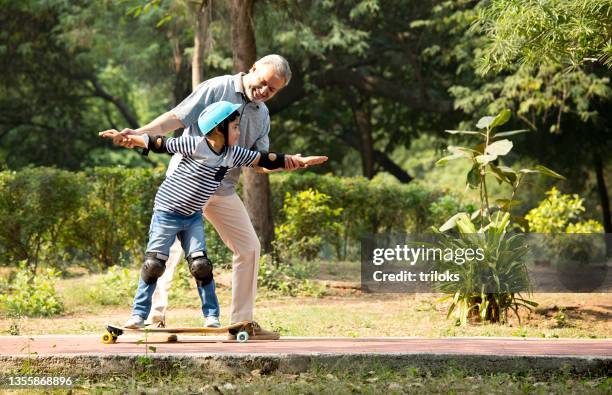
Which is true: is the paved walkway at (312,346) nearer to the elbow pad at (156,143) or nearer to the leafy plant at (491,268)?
the elbow pad at (156,143)

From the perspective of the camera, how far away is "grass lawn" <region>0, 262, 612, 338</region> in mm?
9031

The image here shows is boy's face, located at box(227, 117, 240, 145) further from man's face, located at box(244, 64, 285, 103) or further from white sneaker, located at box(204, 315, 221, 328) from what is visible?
white sneaker, located at box(204, 315, 221, 328)

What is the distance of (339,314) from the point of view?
10.6 meters

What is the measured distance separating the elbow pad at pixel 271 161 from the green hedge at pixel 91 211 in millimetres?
7096

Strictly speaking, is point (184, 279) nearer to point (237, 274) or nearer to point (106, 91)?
point (237, 274)

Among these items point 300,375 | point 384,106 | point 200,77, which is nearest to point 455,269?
point 300,375

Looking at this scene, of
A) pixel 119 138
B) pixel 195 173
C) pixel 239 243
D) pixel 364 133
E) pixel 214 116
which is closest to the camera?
pixel 119 138

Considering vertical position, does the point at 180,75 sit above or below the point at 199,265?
above

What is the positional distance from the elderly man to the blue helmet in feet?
0.86

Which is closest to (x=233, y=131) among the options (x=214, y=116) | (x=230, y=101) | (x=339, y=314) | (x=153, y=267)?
(x=214, y=116)

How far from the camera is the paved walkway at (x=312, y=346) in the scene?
6266 millimetres

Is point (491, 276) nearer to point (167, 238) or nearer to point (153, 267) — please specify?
point (167, 238)

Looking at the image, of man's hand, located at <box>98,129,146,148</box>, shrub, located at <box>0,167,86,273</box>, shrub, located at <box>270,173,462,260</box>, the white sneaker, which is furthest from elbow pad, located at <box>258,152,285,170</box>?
shrub, located at <box>270,173,462,260</box>

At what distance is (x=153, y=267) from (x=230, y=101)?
4.27ft
